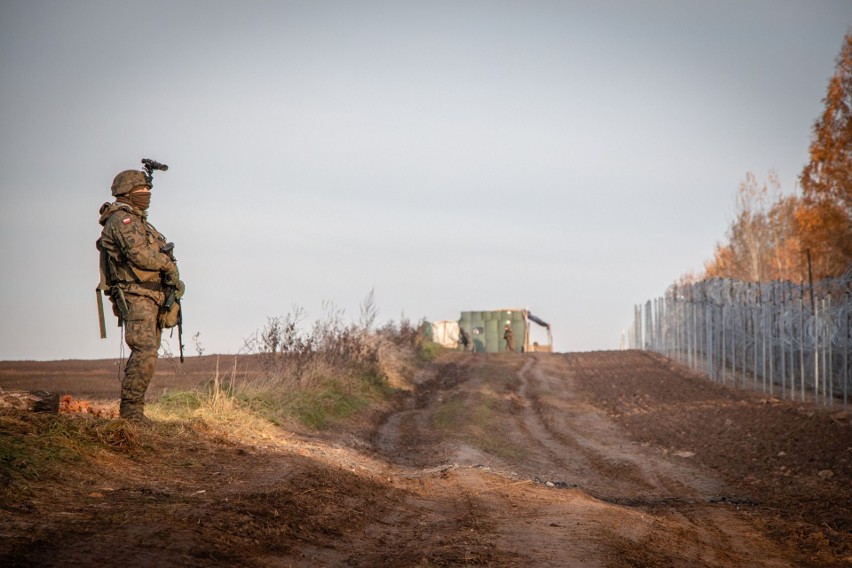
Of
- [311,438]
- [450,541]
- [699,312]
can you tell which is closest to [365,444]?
[311,438]

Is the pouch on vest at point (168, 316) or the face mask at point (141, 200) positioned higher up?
the face mask at point (141, 200)

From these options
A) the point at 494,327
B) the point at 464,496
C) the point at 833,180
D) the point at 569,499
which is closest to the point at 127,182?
the point at 464,496

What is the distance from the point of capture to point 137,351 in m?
8.00

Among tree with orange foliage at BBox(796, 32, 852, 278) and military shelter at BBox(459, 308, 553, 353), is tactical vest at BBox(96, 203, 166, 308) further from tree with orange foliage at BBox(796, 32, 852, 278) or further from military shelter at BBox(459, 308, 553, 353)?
military shelter at BBox(459, 308, 553, 353)

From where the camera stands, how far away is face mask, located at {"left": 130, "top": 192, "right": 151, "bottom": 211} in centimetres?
815

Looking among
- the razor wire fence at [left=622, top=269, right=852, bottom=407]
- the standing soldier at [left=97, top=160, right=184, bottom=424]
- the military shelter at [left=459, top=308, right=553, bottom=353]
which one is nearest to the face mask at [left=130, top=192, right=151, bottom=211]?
the standing soldier at [left=97, top=160, right=184, bottom=424]

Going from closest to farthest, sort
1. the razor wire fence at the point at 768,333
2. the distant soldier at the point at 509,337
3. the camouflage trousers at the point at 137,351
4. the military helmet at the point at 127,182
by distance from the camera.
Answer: the camouflage trousers at the point at 137,351 → the military helmet at the point at 127,182 → the razor wire fence at the point at 768,333 → the distant soldier at the point at 509,337

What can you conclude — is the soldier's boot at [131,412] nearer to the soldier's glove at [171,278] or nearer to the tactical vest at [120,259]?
the tactical vest at [120,259]

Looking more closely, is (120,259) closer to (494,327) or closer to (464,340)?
(464,340)

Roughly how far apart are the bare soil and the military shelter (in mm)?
33612

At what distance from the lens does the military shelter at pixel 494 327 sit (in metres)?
50.0

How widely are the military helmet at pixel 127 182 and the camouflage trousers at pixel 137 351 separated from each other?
40.4 inches

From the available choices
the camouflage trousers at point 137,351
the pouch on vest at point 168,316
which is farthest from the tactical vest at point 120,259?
the pouch on vest at point 168,316

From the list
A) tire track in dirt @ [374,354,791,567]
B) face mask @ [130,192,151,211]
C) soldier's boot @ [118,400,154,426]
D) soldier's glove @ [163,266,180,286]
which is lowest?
tire track in dirt @ [374,354,791,567]
